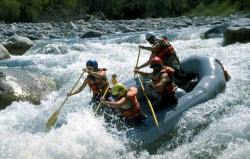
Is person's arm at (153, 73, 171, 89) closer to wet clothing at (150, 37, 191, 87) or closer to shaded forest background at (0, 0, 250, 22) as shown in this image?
wet clothing at (150, 37, 191, 87)

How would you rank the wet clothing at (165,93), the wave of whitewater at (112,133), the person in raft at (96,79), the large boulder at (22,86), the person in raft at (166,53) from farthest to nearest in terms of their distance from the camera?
the large boulder at (22,86) → the person in raft at (166,53) → the person in raft at (96,79) → the wet clothing at (165,93) → the wave of whitewater at (112,133)

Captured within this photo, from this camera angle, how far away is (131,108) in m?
7.68

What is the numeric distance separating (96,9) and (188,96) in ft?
168

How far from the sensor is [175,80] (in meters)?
9.91

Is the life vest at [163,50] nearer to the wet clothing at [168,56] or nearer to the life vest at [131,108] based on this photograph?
the wet clothing at [168,56]

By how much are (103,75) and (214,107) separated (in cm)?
204

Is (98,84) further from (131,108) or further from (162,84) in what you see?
(162,84)

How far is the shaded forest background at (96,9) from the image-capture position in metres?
50.6

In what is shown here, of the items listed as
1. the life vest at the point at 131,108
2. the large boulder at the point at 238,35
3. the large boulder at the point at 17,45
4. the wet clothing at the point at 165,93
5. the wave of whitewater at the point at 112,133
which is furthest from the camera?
the large boulder at the point at 17,45

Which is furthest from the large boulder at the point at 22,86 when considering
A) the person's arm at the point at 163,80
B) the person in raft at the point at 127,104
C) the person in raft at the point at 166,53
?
the person's arm at the point at 163,80

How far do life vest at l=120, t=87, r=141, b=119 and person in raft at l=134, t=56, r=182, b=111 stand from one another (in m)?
0.49

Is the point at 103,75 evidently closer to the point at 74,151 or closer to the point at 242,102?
the point at 74,151

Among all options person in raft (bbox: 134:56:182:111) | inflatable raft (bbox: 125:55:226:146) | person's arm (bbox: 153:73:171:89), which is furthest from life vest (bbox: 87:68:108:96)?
person's arm (bbox: 153:73:171:89)

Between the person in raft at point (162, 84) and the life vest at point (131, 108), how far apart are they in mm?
492
